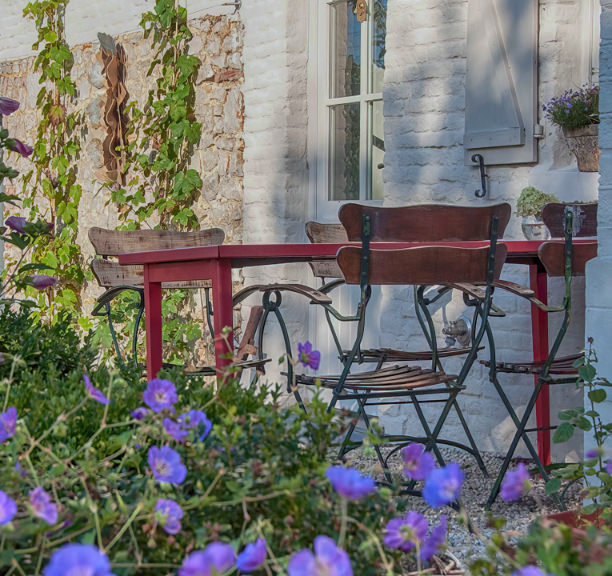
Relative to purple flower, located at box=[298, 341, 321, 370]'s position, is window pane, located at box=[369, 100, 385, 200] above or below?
above

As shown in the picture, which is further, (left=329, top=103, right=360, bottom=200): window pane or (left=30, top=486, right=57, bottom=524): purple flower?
(left=329, top=103, right=360, bottom=200): window pane

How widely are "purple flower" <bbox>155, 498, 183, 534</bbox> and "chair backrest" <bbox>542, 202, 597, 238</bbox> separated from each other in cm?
259

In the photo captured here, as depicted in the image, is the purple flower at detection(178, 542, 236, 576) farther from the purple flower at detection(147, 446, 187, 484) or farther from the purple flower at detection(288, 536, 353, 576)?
the purple flower at detection(147, 446, 187, 484)

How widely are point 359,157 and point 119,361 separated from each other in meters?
3.25

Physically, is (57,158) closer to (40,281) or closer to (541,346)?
(541,346)

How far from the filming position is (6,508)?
0.95 m

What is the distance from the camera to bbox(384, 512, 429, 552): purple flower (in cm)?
103

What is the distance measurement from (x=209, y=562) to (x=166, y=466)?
253 mm

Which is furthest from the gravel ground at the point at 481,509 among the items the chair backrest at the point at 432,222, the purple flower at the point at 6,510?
the purple flower at the point at 6,510

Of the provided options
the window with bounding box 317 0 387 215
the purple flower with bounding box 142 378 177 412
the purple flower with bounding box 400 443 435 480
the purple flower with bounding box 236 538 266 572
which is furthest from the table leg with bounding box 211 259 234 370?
the window with bounding box 317 0 387 215

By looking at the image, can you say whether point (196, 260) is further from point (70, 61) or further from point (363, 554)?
point (70, 61)

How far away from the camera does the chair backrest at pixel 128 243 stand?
4023 mm

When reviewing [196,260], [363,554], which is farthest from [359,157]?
[363,554]

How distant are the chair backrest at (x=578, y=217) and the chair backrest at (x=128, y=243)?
1.49 meters
